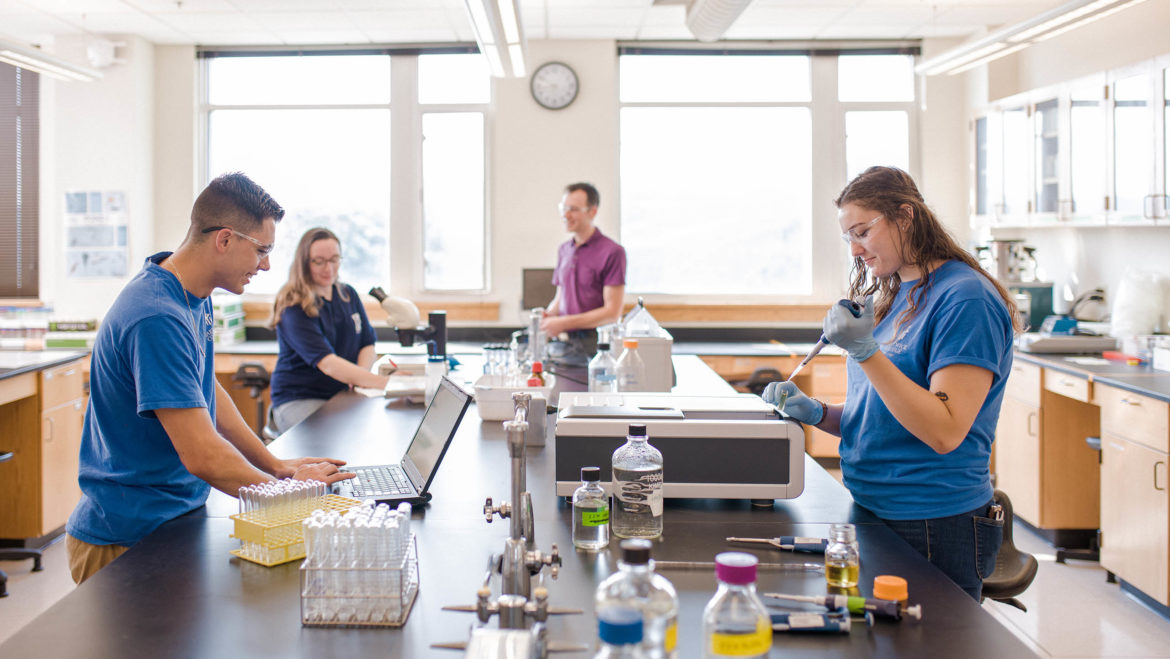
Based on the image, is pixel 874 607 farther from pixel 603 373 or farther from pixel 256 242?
pixel 603 373

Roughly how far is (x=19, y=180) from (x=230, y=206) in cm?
505

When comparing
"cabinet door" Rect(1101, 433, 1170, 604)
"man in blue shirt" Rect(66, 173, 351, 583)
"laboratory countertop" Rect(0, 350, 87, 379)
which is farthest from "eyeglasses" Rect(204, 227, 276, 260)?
"cabinet door" Rect(1101, 433, 1170, 604)

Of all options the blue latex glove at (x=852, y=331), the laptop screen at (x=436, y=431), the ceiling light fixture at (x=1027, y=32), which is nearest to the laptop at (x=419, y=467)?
the laptop screen at (x=436, y=431)

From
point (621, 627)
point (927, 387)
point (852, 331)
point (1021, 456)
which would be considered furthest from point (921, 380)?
point (1021, 456)

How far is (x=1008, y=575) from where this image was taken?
1.98 m

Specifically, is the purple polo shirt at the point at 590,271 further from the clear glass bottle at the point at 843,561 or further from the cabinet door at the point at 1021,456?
the clear glass bottle at the point at 843,561

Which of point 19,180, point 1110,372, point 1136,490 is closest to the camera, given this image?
point 1136,490

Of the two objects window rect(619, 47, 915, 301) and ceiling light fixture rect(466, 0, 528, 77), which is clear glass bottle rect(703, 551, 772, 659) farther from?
window rect(619, 47, 915, 301)

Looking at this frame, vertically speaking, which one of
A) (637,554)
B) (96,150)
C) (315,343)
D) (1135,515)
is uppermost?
(96,150)

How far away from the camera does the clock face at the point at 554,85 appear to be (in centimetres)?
584

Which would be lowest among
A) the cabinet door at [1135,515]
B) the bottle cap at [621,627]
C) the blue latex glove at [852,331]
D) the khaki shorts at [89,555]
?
the cabinet door at [1135,515]

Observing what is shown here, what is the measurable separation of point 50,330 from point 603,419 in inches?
187

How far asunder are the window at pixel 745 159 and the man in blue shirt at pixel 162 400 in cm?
437

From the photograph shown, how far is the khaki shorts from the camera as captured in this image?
5.92 ft
